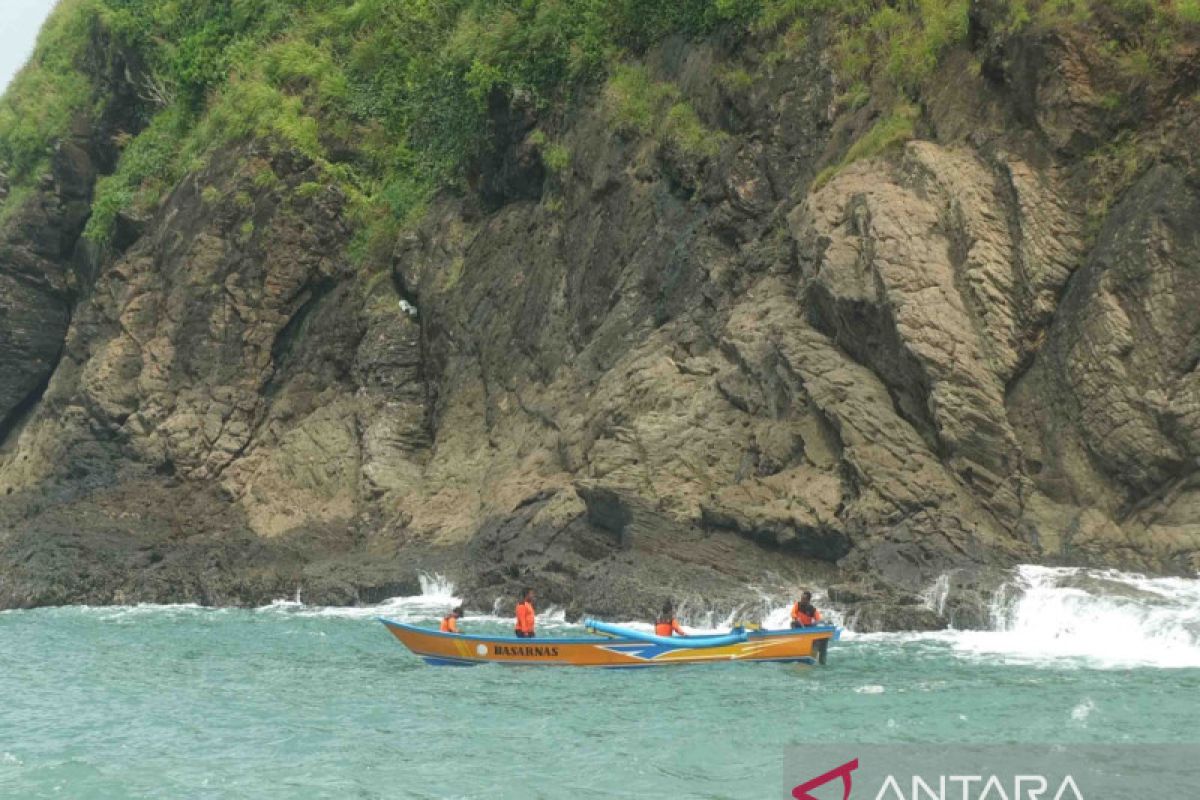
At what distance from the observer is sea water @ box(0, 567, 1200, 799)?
51.1 feet

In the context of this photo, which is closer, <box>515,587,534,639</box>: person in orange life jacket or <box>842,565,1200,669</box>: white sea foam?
<box>842,565,1200,669</box>: white sea foam

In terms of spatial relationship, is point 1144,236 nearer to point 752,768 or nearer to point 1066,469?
point 1066,469

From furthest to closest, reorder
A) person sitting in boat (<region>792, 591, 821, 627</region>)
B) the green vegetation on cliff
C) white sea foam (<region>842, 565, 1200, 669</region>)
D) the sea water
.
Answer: the green vegetation on cliff
person sitting in boat (<region>792, 591, 821, 627</region>)
white sea foam (<region>842, 565, 1200, 669</region>)
the sea water

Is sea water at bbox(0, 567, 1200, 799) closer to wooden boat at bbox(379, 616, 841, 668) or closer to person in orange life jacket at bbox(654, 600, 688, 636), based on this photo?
wooden boat at bbox(379, 616, 841, 668)

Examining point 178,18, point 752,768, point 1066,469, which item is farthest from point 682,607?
point 178,18

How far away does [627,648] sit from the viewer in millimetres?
22000

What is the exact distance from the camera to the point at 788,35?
3338 cm

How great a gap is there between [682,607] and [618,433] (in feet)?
15.7

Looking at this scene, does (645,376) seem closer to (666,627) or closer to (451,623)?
(666,627)

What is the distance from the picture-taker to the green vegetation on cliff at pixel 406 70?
99.8 feet

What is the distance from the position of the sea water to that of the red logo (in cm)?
29

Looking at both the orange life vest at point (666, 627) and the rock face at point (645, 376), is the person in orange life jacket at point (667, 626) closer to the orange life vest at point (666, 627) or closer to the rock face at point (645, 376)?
the orange life vest at point (666, 627)

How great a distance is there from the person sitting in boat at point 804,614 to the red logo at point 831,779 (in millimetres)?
7110

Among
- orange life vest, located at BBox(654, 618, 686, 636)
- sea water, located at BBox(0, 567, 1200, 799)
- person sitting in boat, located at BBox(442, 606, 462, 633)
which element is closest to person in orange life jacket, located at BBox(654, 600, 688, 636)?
orange life vest, located at BBox(654, 618, 686, 636)
